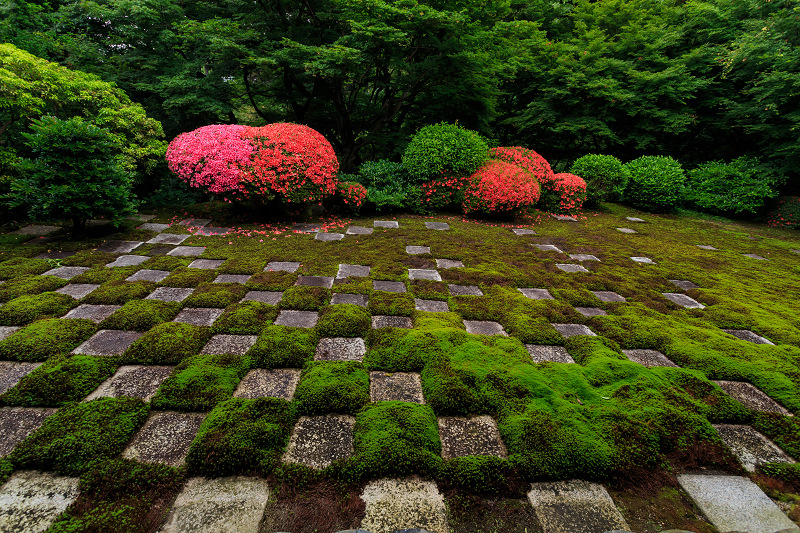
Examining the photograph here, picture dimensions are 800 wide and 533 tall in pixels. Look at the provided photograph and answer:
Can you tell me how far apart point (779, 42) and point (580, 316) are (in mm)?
10160

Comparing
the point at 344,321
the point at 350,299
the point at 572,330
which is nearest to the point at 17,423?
the point at 344,321

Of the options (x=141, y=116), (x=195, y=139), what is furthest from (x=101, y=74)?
(x=195, y=139)

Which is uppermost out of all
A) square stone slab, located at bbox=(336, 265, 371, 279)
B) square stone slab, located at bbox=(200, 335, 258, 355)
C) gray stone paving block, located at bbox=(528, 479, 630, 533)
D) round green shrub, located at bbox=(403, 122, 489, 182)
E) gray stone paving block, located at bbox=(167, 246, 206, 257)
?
round green shrub, located at bbox=(403, 122, 489, 182)

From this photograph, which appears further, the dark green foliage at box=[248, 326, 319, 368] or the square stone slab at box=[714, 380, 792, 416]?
Answer: the dark green foliage at box=[248, 326, 319, 368]

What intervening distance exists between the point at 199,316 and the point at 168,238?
2.73 metres

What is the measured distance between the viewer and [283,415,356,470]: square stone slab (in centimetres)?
188

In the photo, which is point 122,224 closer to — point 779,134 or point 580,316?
point 580,316

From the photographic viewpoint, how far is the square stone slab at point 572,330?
3317mm

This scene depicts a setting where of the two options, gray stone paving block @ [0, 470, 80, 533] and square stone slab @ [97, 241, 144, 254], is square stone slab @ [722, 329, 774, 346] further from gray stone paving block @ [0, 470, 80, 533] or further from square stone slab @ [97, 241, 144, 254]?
square stone slab @ [97, 241, 144, 254]

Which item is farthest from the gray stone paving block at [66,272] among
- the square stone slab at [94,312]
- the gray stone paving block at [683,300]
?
the gray stone paving block at [683,300]

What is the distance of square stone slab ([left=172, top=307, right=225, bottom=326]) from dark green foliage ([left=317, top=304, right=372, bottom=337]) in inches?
39.1

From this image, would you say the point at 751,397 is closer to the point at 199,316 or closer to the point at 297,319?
the point at 297,319

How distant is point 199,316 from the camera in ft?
10.7

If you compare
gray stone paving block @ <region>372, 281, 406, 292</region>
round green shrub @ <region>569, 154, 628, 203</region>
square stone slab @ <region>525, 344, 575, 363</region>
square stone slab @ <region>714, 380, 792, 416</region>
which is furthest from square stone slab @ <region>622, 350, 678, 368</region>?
round green shrub @ <region>569, 154, 628, 203</region>
